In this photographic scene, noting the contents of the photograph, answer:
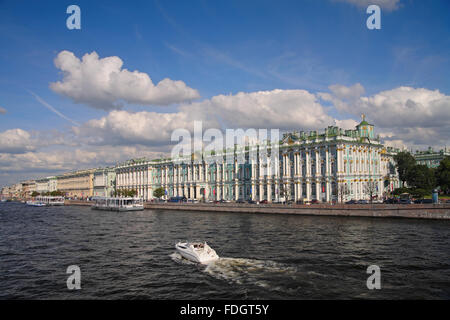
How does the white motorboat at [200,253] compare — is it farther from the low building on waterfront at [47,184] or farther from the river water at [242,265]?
the low building on waterfront at [47,184]

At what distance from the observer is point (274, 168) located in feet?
243

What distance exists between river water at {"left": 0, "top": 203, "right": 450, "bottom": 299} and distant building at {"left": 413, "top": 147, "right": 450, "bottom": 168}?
234 ft

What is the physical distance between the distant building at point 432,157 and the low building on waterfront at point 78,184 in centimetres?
12158

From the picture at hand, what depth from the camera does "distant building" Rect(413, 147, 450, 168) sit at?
95.9 metres

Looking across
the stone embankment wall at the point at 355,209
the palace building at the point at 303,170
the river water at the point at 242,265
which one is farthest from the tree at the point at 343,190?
the river water at the point at 242,265

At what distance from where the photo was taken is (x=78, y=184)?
159 meters

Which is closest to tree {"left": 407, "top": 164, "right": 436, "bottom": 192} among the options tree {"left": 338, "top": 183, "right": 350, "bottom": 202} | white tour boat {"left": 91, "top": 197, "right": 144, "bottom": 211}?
tree {"left": 338, "top": 183, "right": 350, "bottom": 202}

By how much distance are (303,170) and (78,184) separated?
123 meters

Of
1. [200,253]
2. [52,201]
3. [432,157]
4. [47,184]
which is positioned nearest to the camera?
[200,253]

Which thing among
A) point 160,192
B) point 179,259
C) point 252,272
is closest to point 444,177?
point 252,272

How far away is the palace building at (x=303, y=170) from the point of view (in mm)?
62969

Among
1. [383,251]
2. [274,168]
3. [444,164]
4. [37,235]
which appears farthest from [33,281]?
[444,164]

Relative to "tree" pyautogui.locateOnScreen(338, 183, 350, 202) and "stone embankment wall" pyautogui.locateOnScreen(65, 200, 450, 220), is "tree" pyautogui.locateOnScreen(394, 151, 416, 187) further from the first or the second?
"stone embankment wall" pyautogui.locateOnScreen(65, 200, 450, 220)

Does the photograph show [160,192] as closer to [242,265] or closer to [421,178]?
[421,178]
